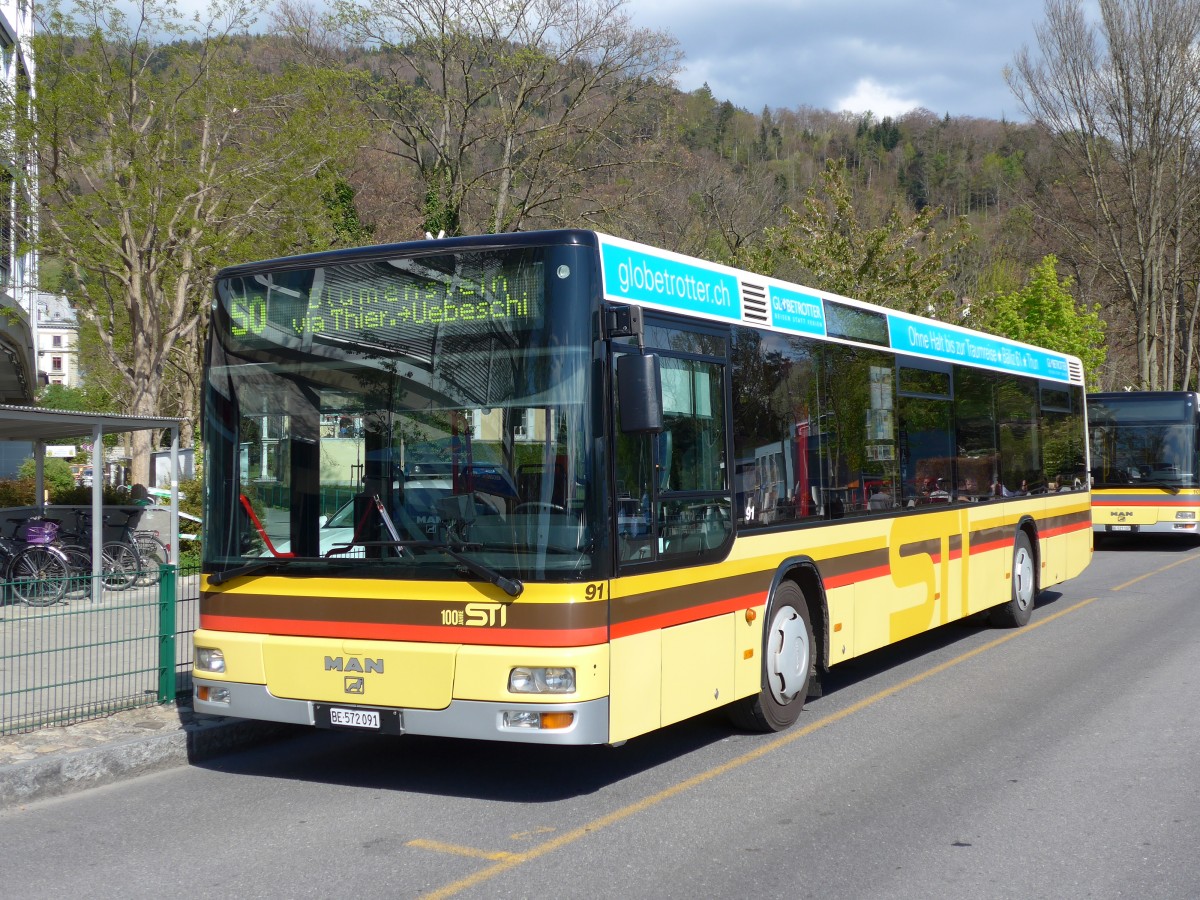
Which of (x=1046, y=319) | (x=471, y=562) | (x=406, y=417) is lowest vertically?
(x=471, y=562)

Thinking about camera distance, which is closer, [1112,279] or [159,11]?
[159,11]

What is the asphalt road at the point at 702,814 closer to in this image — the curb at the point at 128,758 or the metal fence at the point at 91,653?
the curb at the point at 128,758

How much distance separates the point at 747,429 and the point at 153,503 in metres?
13.6

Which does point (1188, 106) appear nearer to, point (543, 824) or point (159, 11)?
point (159, 11)

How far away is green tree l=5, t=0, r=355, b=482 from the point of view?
64.2 feet

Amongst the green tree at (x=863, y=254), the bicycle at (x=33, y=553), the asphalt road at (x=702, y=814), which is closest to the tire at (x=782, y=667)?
the asphalt road at (x=702, y=814)

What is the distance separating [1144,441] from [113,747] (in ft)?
72.8

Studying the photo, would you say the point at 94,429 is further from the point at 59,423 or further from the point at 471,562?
the point at 471,562

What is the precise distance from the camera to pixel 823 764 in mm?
7363

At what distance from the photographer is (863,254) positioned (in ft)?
115

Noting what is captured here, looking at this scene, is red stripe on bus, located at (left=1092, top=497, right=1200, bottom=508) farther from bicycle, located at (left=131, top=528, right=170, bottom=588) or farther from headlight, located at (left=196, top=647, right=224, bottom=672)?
headlight, located at (left=196, top=647, right=224, bottom=672)

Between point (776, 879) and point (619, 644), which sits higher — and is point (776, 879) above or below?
below

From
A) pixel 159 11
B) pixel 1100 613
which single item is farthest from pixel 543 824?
pixel 159 11

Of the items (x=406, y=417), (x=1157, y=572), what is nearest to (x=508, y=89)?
(x=1157, y=572)
